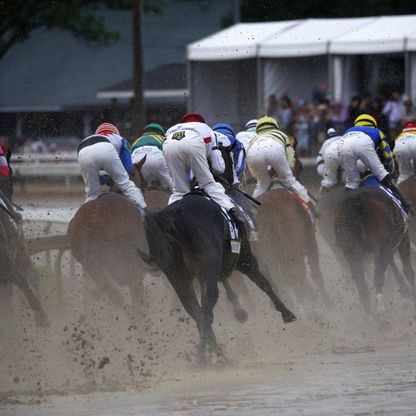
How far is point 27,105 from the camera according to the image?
49500 mm

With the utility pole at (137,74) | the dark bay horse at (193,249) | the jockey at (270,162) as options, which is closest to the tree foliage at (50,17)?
the utility pole at (137,74)

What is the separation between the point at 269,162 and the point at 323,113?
16.0 metres

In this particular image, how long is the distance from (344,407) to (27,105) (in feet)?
132

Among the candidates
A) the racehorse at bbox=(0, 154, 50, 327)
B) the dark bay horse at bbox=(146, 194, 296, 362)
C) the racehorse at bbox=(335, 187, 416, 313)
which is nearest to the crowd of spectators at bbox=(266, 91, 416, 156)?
the racehorse at bbox=(335, 187, 416, 313)

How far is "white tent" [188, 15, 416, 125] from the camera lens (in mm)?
33281

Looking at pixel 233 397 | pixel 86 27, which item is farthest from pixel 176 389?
pixel 86 27

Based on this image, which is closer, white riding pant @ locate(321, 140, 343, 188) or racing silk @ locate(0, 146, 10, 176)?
racing silk @ locate(0, 146, 10, 176)

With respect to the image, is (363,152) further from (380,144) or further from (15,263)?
(15,263)

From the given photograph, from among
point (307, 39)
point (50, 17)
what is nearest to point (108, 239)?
point (50, 17)

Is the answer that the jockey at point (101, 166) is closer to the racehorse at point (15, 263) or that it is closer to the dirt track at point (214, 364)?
the racehorse at point (15, 263)

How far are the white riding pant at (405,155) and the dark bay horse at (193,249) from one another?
591cm

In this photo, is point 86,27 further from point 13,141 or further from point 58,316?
point 58,316

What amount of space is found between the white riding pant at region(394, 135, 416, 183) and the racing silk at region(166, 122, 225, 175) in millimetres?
5208

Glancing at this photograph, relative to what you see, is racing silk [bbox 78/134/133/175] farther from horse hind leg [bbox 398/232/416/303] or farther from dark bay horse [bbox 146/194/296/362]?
horse hind leg [bbox 398/232/416/303]
